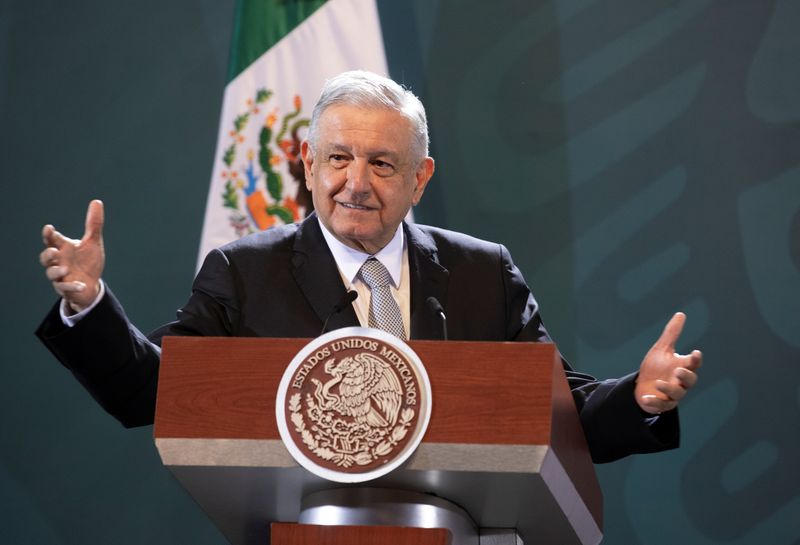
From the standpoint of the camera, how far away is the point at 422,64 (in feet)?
14.4

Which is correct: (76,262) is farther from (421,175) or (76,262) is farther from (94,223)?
(421,175)

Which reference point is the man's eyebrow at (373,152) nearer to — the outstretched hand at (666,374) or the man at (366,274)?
the man at (366,274)

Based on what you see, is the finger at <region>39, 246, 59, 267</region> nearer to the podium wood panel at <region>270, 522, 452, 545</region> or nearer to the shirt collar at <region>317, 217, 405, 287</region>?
the podium wood panel at <region>270, 522, 452, 545</region>

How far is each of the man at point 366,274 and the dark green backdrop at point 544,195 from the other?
1.55 metres

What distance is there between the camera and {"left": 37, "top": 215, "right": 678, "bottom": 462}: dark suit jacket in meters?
2.03

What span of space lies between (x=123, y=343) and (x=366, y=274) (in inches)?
25.4

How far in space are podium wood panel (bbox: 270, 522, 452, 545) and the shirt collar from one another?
90 cm

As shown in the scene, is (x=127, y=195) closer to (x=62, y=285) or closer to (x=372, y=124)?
(x=372, y=124)

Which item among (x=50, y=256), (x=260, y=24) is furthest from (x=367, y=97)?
(x=260, y=24)

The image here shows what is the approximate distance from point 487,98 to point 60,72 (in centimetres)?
168

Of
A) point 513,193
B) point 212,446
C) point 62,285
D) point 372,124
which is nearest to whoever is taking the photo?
point 212,446

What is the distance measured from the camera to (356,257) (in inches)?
99.9

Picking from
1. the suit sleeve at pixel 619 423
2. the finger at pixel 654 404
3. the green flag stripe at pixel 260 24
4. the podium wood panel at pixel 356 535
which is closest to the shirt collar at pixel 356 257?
the suit sleeve at pixel 619 423

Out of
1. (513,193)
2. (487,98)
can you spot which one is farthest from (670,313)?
(487,98)
